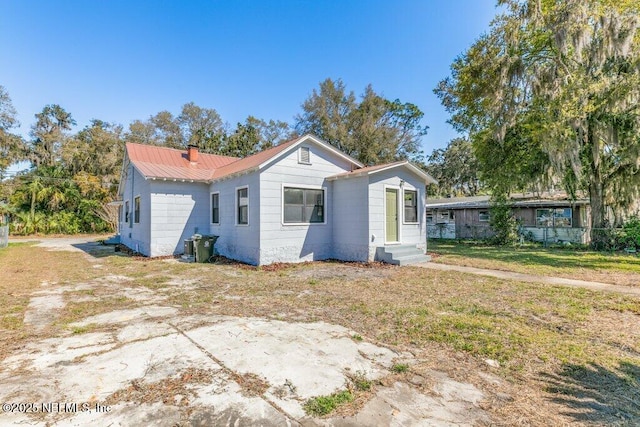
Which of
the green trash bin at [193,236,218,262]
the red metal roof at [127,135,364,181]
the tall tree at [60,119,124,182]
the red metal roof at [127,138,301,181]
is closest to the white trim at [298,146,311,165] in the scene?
the red metal roof at [127,135,364,181]

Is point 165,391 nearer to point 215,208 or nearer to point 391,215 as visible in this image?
point 391,215

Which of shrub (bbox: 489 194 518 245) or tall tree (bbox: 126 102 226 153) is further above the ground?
tall tree (bbox: 126 102 226 153)

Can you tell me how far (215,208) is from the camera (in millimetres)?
12922

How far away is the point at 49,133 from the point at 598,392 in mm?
43068

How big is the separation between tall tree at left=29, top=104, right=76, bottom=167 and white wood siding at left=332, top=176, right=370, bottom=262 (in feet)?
105

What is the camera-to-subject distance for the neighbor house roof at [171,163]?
12414mm

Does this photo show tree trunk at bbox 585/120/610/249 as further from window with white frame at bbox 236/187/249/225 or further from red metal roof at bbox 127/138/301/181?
window with white frame at bbox 236/187/249/225

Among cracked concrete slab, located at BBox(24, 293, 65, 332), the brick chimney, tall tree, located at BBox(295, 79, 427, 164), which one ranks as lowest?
cracked concrete slab, located at BBox(24, 293, 65, 332)

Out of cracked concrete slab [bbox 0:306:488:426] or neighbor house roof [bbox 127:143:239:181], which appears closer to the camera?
cracked concrete slab [bbox 0:306:488:426]

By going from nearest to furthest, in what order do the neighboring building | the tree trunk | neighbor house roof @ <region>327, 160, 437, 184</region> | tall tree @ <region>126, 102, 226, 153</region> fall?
neighbor house roof @ <region>327, 160, 437, 184</region>, the tree trunk, the neighboring building, tall tree @ <region>126, 102, 226, 153</region>

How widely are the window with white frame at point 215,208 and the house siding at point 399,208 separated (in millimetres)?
6206

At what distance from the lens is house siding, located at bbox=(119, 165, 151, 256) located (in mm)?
12352

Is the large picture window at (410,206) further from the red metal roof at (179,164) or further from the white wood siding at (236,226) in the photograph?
the white wood siding at (236,226)

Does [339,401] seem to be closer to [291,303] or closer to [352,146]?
[291,303]
